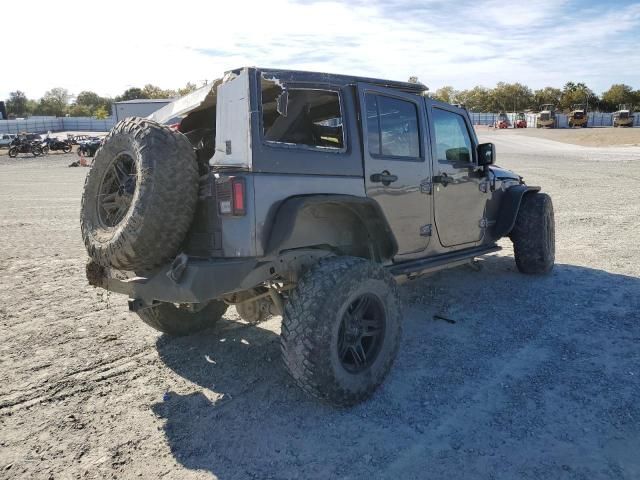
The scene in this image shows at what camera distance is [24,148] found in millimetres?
36219

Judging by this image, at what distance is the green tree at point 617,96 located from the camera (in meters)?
84.6

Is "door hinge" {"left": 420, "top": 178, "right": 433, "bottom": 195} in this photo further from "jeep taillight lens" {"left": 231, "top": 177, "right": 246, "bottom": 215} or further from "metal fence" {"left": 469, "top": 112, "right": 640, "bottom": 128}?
"metal fence" {"left": 469, "top": 112, "right": 640, "bottom": 128}

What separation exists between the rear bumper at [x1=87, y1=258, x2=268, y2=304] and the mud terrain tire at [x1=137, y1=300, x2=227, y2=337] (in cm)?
92

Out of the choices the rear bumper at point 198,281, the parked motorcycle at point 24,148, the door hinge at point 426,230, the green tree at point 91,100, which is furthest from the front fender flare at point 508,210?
the green tree at point 91,100

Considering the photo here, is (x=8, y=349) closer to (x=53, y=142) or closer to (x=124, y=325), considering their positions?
(x=124, y=325)

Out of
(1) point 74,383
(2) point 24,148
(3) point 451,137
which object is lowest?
(1) point 74,383

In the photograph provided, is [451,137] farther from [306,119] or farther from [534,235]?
[534,235]

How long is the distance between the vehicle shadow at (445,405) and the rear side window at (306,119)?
1706mm

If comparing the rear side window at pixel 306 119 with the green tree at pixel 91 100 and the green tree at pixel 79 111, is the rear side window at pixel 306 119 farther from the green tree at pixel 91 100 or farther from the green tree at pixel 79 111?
the green tree at pixel 91 100

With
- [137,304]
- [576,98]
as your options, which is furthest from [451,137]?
[576,98]

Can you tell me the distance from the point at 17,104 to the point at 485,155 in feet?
397

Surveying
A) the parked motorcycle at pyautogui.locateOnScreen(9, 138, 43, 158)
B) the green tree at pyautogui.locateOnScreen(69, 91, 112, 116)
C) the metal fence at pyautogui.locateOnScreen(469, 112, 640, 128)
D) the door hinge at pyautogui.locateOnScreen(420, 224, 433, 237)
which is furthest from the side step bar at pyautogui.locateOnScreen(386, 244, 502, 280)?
the green tree at pyautogui.locateOnScreen(69, 91, 112, 116)

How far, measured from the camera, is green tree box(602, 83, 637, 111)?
3329 inches

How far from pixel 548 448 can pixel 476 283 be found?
3.09 metres
